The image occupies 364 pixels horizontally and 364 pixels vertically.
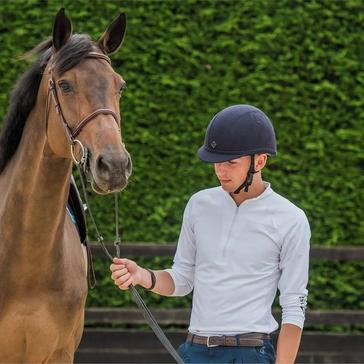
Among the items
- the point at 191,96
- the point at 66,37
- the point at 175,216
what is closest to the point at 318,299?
the point at 175,216

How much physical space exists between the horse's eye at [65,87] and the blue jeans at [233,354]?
1272 millimetres

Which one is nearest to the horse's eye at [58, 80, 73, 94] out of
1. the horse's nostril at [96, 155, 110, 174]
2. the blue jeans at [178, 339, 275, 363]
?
the horse's nostril at [96, 155, 110, 174]

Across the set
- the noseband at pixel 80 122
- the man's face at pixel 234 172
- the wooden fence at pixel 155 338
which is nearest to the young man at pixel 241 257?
the man's face at pixel 234 172

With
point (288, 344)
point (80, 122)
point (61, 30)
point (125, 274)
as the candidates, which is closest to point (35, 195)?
point (80, 122)

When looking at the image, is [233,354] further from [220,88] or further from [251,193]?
[220,88]

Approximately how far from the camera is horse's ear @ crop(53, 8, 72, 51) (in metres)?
4.06

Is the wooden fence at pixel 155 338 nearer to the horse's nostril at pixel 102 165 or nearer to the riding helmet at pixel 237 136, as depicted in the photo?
the horse's nostril at pixel 102 165

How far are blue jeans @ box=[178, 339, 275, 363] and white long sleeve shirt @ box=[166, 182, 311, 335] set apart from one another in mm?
53

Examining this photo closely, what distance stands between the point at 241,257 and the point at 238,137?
1.27 ft

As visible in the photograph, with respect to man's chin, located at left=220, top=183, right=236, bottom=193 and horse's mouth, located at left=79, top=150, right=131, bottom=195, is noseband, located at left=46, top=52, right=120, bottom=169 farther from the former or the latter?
man's chin, located at left=220, top=183, right=236, bottom=193

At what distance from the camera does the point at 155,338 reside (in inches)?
Answer: 285

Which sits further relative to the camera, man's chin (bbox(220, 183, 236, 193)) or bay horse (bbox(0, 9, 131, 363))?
bay horse (bbox(0, 9, 131, 363))

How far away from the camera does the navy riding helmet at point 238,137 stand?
3.16 metres

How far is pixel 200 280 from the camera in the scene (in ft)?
10.6
